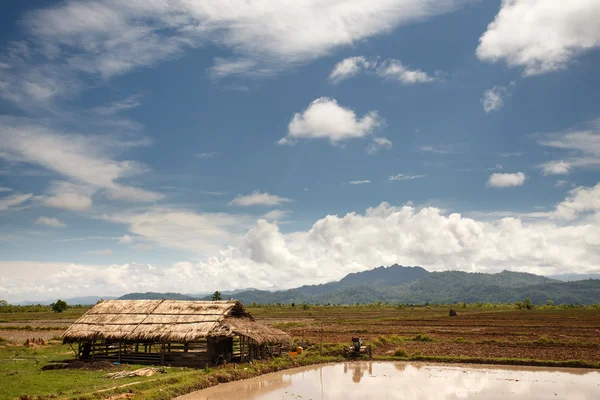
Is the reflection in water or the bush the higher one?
the bush

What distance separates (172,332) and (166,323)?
117cm

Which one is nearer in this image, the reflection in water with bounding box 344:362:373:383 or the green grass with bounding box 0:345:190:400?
the green grass with bounding box 0:345:190:400

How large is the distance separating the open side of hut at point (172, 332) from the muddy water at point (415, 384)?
3194mm

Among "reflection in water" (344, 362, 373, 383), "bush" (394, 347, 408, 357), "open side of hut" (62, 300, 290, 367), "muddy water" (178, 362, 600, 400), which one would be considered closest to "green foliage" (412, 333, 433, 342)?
"bush" (394, 347, 408, 357)

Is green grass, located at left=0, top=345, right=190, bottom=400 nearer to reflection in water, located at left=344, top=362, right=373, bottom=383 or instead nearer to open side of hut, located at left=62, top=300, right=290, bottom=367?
open side of hut, located at left=62, top=300, right=290, bottom=367

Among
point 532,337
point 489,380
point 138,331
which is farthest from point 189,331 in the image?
point 532,337

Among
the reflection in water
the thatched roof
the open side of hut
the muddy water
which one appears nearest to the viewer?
the muddy water

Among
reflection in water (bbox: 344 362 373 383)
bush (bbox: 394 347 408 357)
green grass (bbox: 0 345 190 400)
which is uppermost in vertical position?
green grass (bbox: 0 345 190 400)

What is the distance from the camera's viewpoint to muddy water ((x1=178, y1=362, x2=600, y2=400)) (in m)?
22.0

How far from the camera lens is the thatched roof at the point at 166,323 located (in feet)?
90.3

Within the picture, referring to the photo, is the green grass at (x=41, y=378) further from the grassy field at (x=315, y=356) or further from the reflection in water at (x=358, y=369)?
the reflection in water at (x=358, y=369)

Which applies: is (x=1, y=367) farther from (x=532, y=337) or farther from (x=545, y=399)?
(x=532, y=337)

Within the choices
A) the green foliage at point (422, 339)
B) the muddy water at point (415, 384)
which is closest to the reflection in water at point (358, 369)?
the muddy water at point (415, 384)

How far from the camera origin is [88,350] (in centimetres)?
3028
